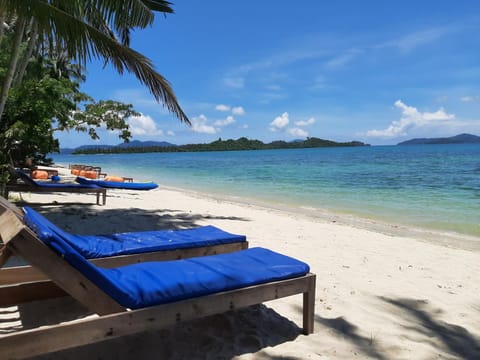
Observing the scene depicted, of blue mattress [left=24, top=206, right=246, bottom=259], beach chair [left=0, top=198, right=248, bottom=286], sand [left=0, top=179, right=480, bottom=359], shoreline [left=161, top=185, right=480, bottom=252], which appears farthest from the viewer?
shoreline [left=161, top=185, right=480, bottom=252]

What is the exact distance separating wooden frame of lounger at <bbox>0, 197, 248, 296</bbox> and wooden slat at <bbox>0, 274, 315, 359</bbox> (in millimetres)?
353

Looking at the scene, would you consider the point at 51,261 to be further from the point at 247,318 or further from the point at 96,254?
the point at 247,318

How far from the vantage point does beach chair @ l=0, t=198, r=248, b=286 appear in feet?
8.38

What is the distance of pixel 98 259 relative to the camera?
2768 millimetres

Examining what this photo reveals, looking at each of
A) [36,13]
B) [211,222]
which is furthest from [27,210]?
[211,222]

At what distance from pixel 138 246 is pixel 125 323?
3.87 feet

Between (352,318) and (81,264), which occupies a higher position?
(81,264)

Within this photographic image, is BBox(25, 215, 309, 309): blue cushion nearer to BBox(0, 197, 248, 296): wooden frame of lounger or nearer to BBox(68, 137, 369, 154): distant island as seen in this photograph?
BBox(0, 197, 248, 296): wooden frame of lounger

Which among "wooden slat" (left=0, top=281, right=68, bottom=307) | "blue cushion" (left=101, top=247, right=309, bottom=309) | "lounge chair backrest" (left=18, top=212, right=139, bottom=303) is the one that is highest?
"lounge chair backrest" (left=18, top=212, right=139, bottom=303)

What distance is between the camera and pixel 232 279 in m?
2.30

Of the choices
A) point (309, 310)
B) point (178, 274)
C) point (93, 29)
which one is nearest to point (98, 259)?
point (178, 274)

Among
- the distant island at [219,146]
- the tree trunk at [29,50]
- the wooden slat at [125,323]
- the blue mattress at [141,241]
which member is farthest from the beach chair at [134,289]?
the distant island at [219,146]

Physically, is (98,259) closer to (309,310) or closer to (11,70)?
(309,310)

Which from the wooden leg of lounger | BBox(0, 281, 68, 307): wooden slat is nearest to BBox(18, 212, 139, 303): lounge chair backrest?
BBox(0, 281, 68, 307): wooden slat
